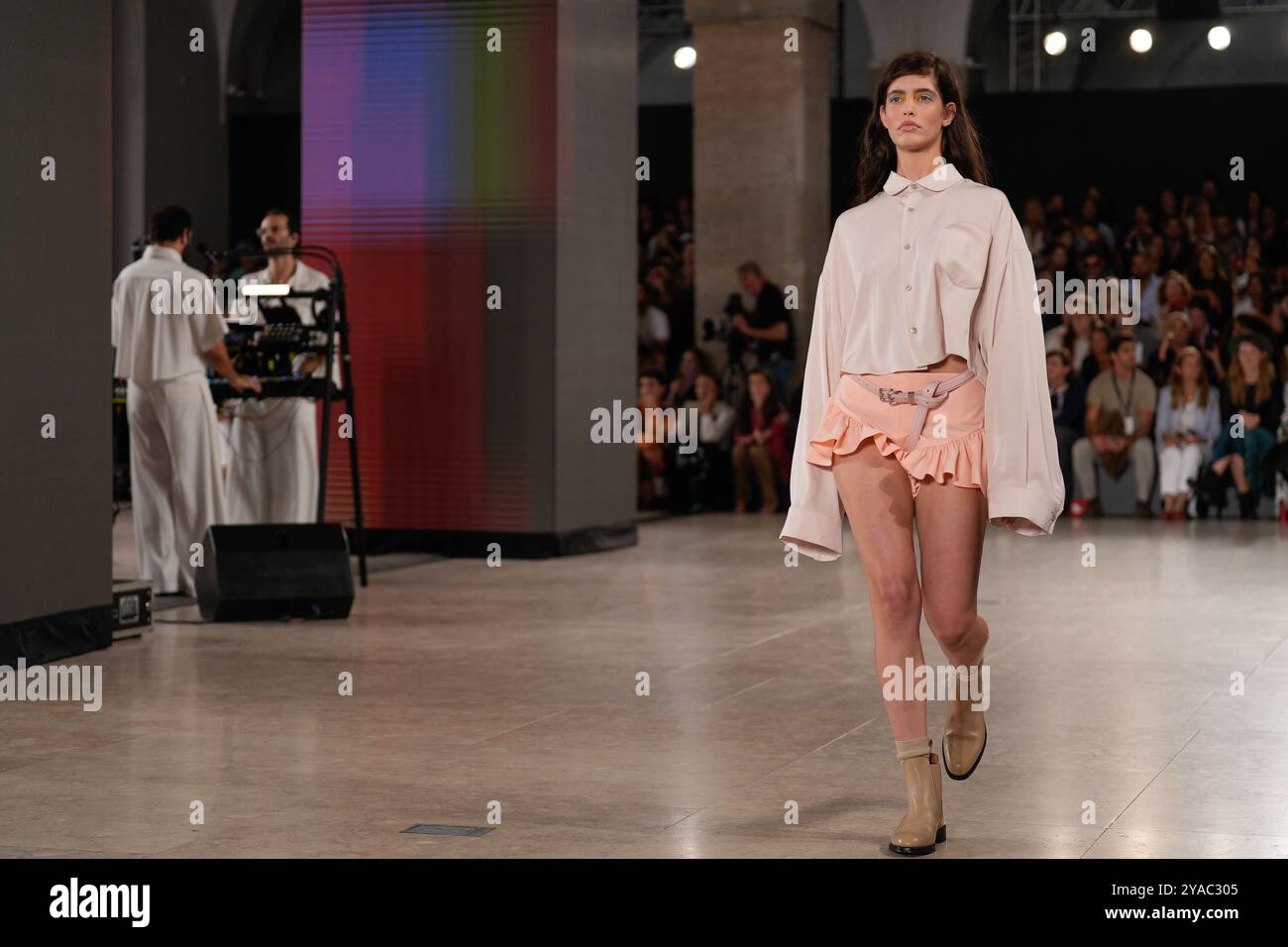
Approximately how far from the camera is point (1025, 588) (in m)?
9.04

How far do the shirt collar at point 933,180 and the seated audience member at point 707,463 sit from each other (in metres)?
9.65

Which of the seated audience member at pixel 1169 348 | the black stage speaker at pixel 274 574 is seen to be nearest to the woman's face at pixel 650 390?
the seated audience member at pixel 1169 348

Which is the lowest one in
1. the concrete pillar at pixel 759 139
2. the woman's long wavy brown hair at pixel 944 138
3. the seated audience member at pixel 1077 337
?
the seated audience member at pixel 1077 337

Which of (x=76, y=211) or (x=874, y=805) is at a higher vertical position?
(x=76, y=211)

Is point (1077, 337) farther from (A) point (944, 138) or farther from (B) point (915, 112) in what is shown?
(B) point (915, 112)

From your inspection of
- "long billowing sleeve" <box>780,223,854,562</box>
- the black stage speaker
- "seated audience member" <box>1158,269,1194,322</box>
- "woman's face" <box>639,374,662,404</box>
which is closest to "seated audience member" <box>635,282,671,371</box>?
"woman's face" <box>639,374,662,404</box>

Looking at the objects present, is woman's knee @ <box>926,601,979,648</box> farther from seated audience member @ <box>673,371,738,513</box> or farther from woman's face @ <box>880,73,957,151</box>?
seated audience member @ <box>673,371,738,513</box>

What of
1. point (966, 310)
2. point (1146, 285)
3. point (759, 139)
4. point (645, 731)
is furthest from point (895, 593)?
point (1146, 285)

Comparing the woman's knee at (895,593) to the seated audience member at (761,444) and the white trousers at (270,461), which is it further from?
the seated audience member at (761,444)

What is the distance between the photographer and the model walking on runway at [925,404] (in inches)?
156

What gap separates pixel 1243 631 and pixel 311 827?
4.49m

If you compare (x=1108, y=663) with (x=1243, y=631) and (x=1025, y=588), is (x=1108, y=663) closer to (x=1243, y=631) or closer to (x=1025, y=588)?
(x=1243, y=631)
